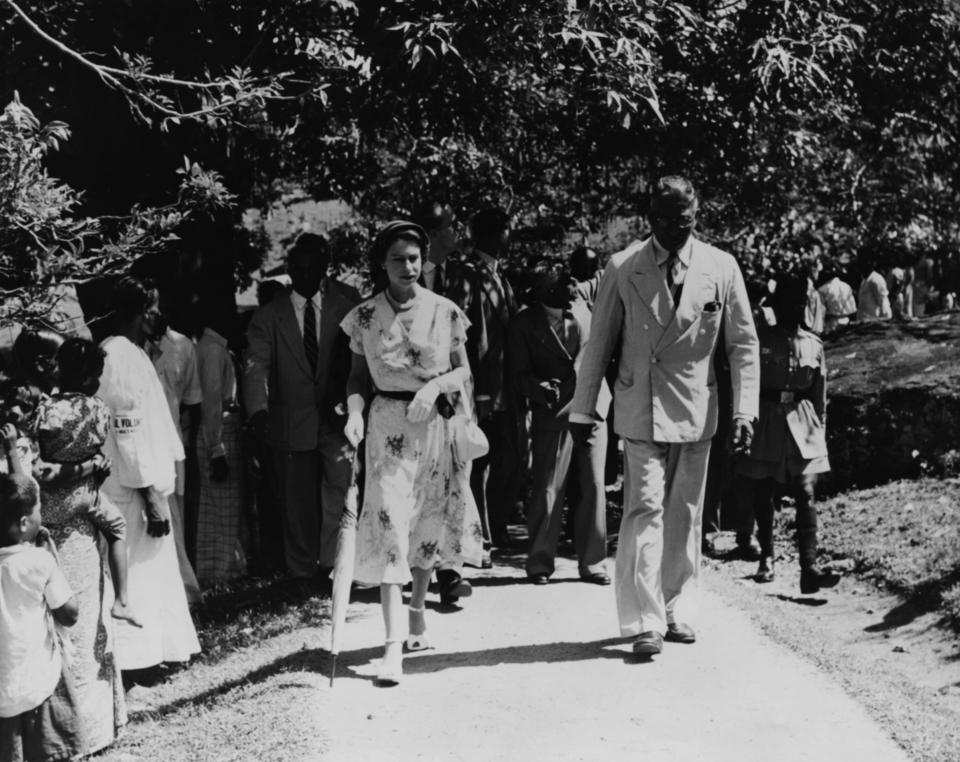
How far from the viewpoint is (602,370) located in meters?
6.70

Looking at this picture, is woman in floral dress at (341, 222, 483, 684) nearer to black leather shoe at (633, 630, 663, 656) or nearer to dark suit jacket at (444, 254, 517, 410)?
black leather shoe at (633, 630, 663, 656)

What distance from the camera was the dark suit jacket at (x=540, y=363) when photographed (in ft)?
27.7

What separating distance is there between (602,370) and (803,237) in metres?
7.15

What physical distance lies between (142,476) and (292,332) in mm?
2177

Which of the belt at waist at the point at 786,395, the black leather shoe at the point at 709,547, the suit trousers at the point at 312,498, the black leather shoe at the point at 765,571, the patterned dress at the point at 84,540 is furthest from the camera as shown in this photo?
the black leather shoe at the point at 709,547

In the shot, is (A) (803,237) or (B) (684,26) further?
(A) (803,237)

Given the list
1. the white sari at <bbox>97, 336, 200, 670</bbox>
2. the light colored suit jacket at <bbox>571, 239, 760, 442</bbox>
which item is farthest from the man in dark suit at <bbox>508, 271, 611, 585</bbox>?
the white sari at <bbox>97, 336, 200, 670</bbox>

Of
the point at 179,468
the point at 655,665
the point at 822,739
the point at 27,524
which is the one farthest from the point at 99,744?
the point at 822,739

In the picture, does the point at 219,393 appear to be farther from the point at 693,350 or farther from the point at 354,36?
the point at 693,350

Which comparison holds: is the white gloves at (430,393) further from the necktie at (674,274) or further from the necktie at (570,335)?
the necktie at (570,335)

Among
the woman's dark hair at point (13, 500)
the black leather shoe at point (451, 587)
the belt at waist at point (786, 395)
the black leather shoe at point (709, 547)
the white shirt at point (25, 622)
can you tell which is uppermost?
the belt at waist at point (786, 395)

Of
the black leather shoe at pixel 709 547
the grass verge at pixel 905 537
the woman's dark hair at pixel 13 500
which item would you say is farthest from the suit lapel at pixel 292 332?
the grass verge at pixel 905 537

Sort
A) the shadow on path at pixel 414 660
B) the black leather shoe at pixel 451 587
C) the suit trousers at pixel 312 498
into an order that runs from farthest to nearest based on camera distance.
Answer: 1. the suit trousers at pixel 312 498
2. the black leather shoe at pixel 451 587
3. the shadow on path at pixel 414 660

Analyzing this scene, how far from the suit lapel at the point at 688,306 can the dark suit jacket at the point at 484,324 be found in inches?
84.5
